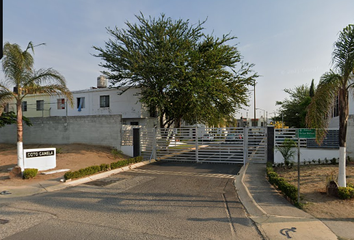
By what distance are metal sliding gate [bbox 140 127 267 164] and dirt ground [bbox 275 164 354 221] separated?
3.30 meters

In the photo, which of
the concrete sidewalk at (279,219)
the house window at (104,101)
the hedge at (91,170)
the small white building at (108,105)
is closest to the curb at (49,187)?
the hedge at (91,170)

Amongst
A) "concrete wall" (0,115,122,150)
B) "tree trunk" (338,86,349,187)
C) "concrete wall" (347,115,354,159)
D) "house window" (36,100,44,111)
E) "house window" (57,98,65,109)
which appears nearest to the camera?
"tree trunk" (338,86,349,187)

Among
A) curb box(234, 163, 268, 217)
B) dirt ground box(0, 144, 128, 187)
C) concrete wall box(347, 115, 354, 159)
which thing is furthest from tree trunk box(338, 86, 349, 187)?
dirt ground box(0, 144, 128, 187)

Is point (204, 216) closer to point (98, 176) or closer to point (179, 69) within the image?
point (98, 176)

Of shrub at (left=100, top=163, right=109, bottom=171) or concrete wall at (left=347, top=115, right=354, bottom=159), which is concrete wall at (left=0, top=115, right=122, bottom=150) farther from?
concrete wall at (left=347, top=115, right=354, bottom=159)

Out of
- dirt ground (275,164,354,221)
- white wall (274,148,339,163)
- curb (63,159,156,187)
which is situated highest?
white wall (274,148,339,163)

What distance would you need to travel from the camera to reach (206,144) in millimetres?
15328

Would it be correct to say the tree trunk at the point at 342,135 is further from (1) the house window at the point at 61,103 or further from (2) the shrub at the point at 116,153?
(1) the house window at the point at 61,103

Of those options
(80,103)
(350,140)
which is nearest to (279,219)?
(350,140)

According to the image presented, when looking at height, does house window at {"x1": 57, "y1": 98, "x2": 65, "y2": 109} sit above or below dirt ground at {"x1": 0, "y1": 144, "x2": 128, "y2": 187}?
above

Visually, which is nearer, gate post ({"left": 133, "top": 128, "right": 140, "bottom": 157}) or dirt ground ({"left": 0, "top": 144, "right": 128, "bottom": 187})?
dirt ground ({"left": 0, "top": 144, "right": 128, "bottom": 187})

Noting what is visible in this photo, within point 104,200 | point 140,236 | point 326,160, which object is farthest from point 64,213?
point 326,160

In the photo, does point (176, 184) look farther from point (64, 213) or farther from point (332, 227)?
point (332, 227)

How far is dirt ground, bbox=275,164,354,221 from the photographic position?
19.8ft
